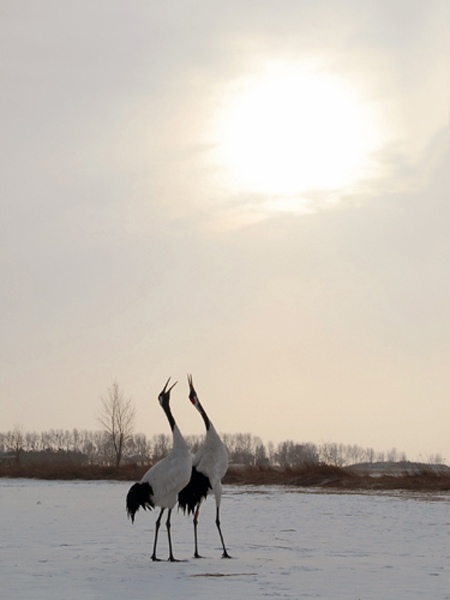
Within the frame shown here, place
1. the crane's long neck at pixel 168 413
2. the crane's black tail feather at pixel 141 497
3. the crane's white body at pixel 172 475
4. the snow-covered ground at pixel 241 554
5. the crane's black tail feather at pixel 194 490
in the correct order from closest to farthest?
the snow-covered ground at pixel 241 554
the crane's white body at pixel 172 475
the crane's black tail feather at pixel 141 497
the crane's black tail feather at pixel 194 490
the crane's long neck at pixel 168 413

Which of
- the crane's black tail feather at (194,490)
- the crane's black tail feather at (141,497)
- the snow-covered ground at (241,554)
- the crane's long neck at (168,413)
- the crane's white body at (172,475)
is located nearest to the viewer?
the snow-covered ground at (241,554)

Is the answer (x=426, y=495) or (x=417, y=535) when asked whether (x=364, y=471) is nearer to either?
(x=426, y=495)

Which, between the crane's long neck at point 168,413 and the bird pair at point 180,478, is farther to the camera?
the crane's long neck at point 168,413

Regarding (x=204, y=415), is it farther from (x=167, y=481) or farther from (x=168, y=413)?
(x=167, y=481)

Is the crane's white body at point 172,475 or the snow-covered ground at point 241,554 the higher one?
the crane's white body at point 172,475

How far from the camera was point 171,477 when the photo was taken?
9.80 metres

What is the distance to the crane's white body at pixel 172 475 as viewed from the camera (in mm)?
9773

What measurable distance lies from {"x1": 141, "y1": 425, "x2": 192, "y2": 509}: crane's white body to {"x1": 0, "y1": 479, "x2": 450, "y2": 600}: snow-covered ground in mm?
860

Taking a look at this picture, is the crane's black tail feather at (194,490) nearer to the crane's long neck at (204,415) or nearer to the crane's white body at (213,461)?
the crane's white body at (213,461)

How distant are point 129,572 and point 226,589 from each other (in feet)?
5.55

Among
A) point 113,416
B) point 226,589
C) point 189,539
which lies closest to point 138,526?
point 189,539

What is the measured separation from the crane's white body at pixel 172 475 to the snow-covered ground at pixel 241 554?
33.9 inches

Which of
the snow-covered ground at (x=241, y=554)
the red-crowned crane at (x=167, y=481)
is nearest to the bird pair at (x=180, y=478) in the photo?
the red-crowned crane at (x=167, y=481)

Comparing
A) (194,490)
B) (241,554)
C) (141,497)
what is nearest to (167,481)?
(141,497)
